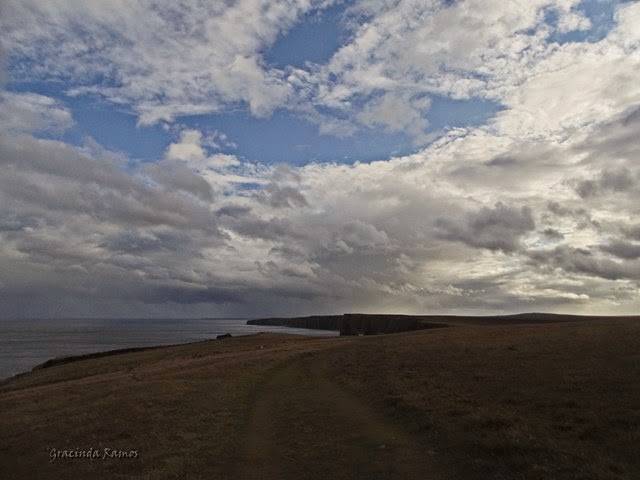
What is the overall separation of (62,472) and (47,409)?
44.4 ft

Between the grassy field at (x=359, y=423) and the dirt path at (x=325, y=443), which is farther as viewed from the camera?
the grassy field at (x=359, y=423)

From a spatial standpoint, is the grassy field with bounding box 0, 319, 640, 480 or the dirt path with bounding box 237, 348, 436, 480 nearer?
the dirt path with bounding box 237, 348, 436, 480

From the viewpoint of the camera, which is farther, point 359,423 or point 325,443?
point 359,423

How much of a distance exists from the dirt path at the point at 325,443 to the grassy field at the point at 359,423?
0.07 m

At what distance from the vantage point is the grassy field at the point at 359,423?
46.1 feet

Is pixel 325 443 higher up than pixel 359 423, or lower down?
lower down

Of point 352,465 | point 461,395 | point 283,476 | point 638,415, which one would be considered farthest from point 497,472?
point 461,395

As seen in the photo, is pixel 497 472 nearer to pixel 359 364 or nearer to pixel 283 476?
pixel 283 476

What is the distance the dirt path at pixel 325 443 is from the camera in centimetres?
1396

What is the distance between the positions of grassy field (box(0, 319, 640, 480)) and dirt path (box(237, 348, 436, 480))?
2.6 inches

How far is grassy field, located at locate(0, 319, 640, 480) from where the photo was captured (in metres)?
14.1

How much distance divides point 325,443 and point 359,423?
3.03 meters

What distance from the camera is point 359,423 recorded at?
19.5m

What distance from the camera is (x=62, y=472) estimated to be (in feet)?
51.4
